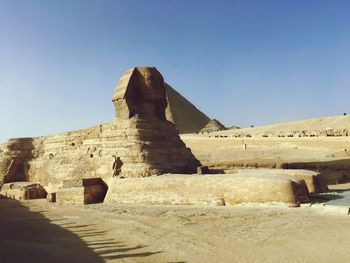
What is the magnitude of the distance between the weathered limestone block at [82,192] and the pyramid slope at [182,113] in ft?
97.6

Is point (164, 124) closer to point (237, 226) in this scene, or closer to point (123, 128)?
point (123, 128)

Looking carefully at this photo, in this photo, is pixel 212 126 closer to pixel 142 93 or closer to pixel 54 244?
pixel 142 93

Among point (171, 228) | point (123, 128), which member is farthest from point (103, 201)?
point (171, 228)

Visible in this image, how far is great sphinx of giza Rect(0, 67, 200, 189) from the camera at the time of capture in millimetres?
12695

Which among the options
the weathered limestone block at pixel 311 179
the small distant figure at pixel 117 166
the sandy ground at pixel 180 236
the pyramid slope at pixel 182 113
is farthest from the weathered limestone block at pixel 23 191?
the pyramid slope at pixel 182 113

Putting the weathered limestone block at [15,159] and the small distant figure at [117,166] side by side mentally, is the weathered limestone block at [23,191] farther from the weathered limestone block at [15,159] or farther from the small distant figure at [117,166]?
the small distant figure at [117,166]

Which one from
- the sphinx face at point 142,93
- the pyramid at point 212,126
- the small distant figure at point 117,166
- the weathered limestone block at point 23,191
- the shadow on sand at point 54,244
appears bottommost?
the shadow on sand at point 54,244

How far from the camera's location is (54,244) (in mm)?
7297

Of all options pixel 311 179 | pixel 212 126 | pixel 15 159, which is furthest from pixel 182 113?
pixel 311 179

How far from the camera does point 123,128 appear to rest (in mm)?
13430

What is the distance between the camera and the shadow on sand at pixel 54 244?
6.32m

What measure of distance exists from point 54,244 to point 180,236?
2.41 m

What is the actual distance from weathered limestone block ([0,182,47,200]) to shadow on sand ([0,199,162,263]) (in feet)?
16.1

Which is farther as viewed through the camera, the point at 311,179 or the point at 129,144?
the point at 129,144
